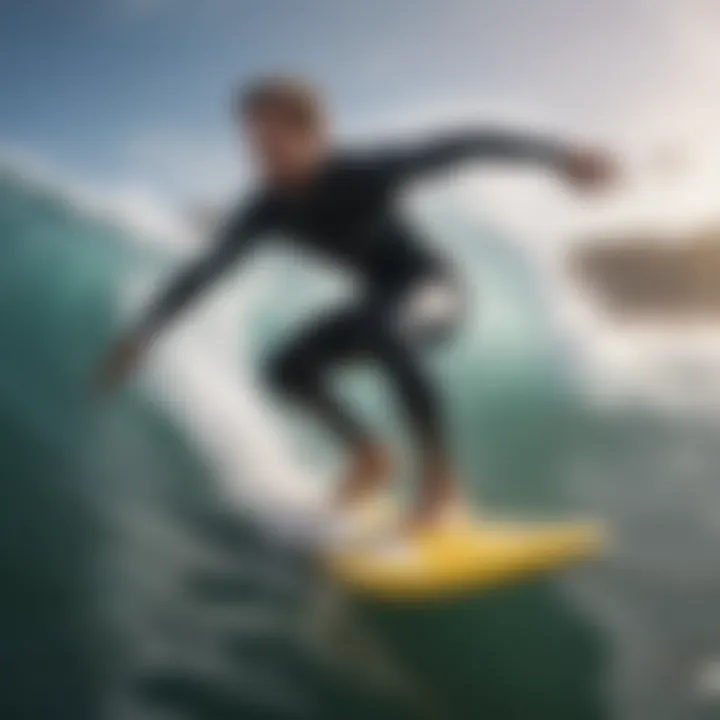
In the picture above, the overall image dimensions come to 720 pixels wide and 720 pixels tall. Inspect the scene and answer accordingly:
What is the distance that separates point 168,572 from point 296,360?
0.22m

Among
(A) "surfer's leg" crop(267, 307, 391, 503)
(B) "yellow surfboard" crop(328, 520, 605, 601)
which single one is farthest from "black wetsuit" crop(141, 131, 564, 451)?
(B) "yellow surfboard" crop(328, 520, 605, 601)

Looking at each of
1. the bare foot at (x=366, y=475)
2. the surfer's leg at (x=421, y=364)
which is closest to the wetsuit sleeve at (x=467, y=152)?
the surfer's leg at (x=421, y=364)

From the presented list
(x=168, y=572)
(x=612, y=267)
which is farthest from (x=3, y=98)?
(x=612, y=267)

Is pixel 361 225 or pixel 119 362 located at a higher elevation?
pixel 361 225

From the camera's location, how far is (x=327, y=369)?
1188 mm

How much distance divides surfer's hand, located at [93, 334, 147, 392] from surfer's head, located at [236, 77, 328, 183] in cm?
19

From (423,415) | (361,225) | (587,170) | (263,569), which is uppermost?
(587,170)

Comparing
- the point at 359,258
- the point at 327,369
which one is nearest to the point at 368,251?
the point at 359,258

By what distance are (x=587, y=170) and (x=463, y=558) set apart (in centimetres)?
36

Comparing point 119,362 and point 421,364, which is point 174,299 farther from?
point 421,364

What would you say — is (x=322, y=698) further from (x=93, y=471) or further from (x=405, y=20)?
(x=405, y=20)

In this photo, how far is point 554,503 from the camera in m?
1.16

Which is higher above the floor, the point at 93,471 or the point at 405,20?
the point at 405,20

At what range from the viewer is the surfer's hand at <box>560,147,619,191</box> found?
119 centimetres
